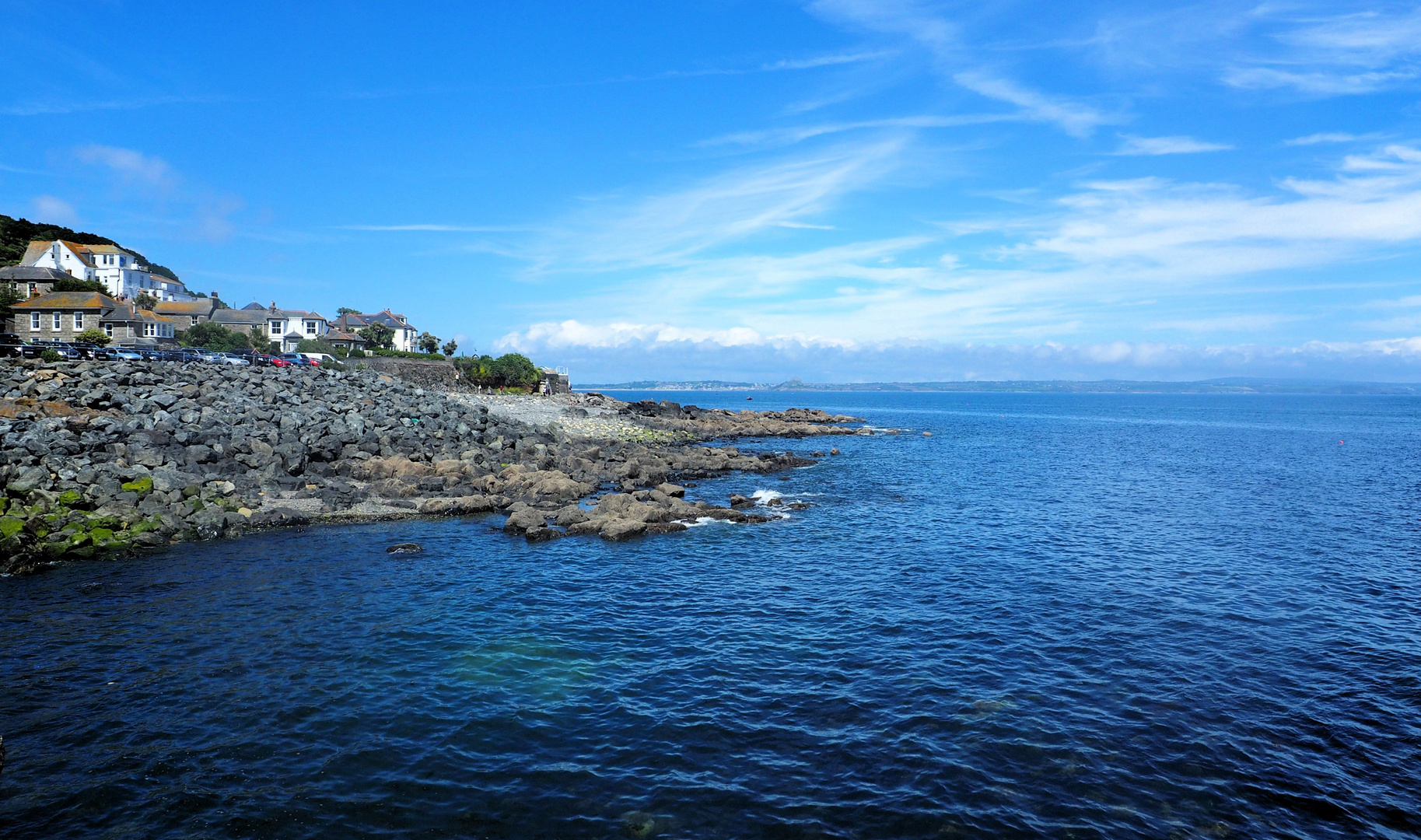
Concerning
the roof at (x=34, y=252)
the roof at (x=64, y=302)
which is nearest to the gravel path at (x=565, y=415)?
the roof at (x=64, y=302)

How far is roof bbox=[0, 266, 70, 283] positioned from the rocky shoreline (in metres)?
48.7

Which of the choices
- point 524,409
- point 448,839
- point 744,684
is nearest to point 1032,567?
point 744,684

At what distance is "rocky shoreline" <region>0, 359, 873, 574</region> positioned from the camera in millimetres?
28922

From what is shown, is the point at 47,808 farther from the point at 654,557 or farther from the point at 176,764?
the point at 654,557

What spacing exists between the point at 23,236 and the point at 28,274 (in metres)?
37.7

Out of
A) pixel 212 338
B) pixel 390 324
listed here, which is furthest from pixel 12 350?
pixel 390 324

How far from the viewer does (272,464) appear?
37.1m

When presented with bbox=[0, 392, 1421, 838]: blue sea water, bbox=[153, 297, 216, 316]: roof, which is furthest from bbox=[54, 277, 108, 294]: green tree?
bbox=[0, 392, 1421, 838]: blue sea water

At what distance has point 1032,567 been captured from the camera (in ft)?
95.3

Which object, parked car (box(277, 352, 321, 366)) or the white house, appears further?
the white house

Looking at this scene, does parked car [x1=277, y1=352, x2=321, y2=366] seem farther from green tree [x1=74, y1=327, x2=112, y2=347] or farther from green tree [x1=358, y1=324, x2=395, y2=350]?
green tree [x1=358, y1=324, x2=395, y2=350]

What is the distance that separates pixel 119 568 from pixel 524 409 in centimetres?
5770

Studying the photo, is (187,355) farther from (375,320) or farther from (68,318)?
(375,320)

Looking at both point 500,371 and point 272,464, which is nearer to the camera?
point 272,464
